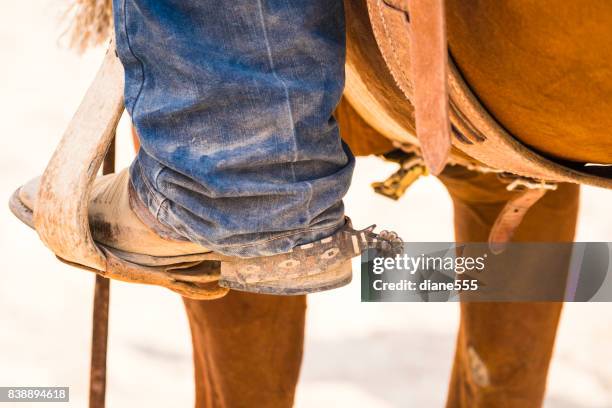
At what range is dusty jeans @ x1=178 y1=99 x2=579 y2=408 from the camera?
1.34m

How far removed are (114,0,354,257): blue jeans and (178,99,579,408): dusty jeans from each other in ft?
1.02

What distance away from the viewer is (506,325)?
1.56 metres

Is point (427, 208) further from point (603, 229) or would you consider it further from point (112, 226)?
point (112, 226)

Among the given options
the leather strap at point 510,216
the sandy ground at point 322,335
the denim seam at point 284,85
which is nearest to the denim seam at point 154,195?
the denim seam at point 284,85

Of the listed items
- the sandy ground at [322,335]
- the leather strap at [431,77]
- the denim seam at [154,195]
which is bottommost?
the sandy ground at [322,335]

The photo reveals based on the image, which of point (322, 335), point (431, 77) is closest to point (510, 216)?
point (431, 77)

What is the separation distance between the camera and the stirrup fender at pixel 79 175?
1064 mm

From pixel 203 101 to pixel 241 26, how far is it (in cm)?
8

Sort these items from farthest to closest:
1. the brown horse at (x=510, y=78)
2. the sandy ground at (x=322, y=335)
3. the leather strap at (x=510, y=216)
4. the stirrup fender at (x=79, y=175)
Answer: the sandy ground at (x=322, y=335), the leather strap at (x=510, y=216), the stirrup fender at (x=79, y=175), the brown horse at (x=510, y=78)

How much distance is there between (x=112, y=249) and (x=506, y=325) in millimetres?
693

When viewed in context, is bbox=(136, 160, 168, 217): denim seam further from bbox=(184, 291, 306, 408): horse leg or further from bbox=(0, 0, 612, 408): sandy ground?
bbox=(0, 0, 612, 408): sandy ground

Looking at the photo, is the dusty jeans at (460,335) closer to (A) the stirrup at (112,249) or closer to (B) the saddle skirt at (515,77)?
(A) the stirrup at (112,249)

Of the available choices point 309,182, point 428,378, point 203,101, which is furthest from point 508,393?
point 203,101

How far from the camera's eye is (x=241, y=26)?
0.96 m
